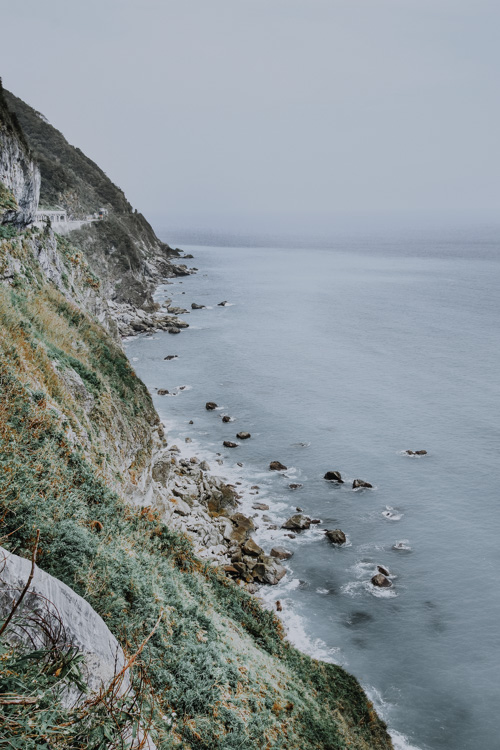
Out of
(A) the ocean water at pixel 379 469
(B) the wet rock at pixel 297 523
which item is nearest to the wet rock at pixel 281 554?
(A) the ocean water at pixel 379 469

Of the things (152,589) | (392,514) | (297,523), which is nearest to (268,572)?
(297,523)

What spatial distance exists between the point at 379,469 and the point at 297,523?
9.27 m

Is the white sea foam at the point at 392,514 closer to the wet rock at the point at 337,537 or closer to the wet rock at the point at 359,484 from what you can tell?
the wet rock at the point at 359,484

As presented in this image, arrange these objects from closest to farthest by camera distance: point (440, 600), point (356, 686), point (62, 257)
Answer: point (356, 686)
point (440, 600)
point (62, 257)

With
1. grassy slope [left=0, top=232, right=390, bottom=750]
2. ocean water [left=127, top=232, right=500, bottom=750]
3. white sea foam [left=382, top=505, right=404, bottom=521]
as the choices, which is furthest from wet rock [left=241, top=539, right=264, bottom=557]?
white sea foam [left=382, top=505, right=404, bottom=521]

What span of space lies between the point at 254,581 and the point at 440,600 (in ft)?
29.2

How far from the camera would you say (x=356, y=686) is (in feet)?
53.7

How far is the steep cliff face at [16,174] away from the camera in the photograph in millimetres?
26156

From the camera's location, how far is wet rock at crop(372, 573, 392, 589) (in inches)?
936

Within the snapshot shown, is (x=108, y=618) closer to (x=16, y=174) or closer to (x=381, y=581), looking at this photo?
(x=381, y=581)

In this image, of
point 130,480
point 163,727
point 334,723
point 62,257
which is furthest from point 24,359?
point 62,257

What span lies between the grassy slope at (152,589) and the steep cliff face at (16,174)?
37.5 ft

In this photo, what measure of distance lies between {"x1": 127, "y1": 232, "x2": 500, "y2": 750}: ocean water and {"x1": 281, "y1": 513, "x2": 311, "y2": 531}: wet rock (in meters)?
0.58

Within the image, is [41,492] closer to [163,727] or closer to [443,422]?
[163,727]
